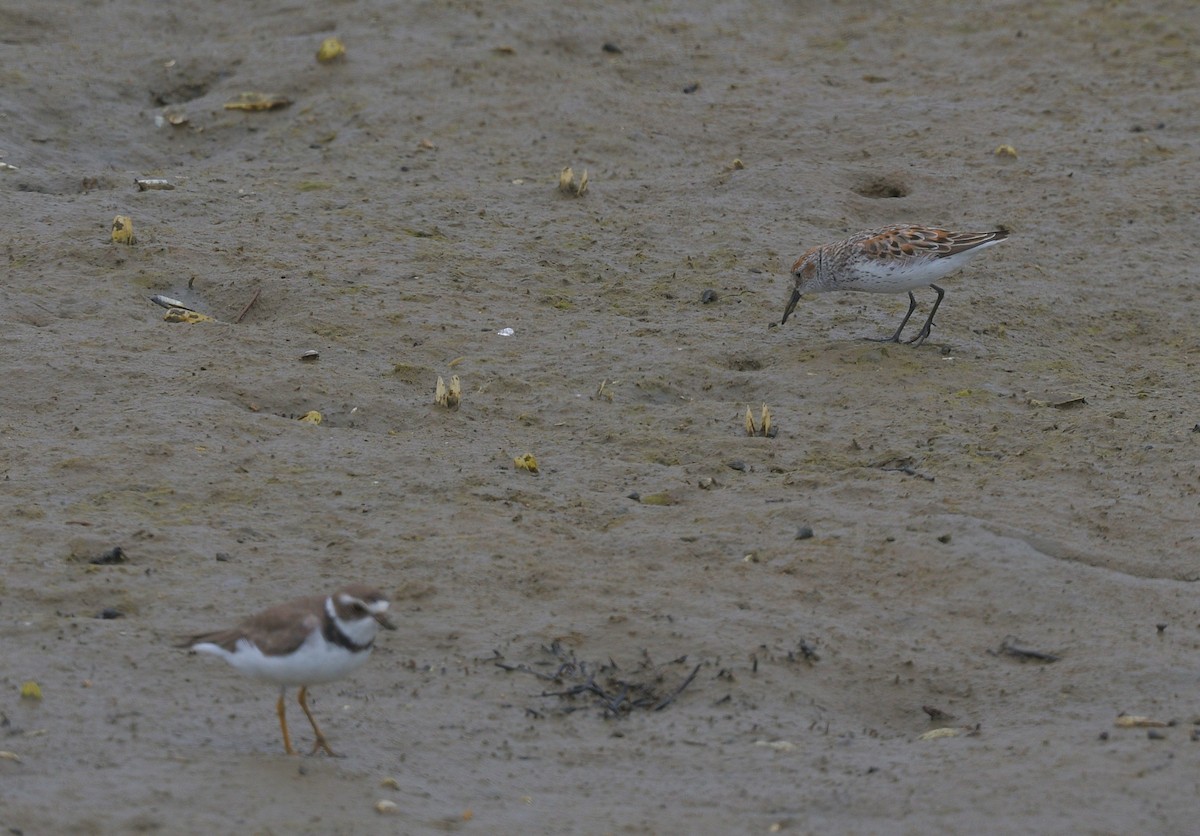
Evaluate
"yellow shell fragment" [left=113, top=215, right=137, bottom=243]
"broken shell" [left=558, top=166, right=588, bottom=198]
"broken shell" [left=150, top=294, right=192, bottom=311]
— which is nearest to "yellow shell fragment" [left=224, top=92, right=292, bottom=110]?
"broken shell" [left=558, top=166, right=588, bottom=198]

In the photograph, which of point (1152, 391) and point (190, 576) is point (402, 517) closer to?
point (190, 576)

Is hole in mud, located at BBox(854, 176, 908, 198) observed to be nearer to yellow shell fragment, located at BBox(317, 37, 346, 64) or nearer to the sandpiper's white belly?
yellow shell fragment, located at BBox(317, 37, 346, 64)

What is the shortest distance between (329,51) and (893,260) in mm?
5761

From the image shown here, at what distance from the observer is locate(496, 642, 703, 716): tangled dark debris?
19.9 ft

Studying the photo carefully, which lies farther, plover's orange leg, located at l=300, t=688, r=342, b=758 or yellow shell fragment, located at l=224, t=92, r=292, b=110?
yellow shell fragment, located at l=224, t=92, r=292, b=110

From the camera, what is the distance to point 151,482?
24.6ft

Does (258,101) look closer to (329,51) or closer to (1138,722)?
(329,51)

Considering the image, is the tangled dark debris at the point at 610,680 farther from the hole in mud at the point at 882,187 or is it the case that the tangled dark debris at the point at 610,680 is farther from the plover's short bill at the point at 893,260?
the hole in mud at the point at 882,187

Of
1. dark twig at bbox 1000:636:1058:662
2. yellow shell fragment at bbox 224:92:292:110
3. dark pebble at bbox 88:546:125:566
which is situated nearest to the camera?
dark twig at bbox 1000:636:1058:662

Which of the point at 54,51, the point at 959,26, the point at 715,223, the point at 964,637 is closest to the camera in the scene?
the point at 964,637

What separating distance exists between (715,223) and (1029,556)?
15.5 feet

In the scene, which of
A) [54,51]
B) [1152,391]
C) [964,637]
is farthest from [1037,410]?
[54,51]

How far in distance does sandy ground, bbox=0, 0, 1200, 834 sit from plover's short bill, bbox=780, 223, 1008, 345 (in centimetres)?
44

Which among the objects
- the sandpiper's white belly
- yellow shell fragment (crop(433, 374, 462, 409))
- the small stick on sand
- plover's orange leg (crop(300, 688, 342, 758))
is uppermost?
the sandpiper's white belly
